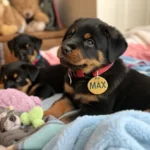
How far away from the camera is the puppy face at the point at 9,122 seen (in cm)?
112

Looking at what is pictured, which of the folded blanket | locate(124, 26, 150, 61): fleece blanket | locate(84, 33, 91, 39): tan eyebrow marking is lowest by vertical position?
locate(124, 26, 150, 61): fleece blanket

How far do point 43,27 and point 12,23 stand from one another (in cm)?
35

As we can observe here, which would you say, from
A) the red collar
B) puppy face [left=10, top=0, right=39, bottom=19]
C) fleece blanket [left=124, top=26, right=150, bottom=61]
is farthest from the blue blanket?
puppy face [left=10, top=0, right=39, bottom=19]

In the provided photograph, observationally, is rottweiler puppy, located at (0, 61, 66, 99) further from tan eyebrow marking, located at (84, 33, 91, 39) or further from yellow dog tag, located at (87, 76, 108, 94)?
tan eyebrow marking, located at (84, 33, 91, 39)

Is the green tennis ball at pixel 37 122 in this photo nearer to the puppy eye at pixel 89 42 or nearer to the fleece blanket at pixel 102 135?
the fleece blanket at pixel 102 135

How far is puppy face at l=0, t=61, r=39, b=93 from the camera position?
1815 mm

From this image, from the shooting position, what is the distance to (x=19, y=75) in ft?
5.99

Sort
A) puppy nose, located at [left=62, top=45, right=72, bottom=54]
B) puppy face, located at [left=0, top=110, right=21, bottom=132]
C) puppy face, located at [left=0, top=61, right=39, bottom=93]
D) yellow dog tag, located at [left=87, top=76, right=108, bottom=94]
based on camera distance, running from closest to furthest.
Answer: puppy face, located at [left=0, top=110, right=21, bottom=132], puppy nose, located at [left=62, top=45, right=72, bottom=54], yellow dog tag, located at [left=87, top=76, right=108, bottom=94], puppy face, located at [left=0, top=61, right=39, bottom=93]

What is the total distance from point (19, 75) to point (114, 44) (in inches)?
27.3

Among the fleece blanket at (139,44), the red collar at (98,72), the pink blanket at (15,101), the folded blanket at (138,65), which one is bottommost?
the fleece blanket at (139,44)

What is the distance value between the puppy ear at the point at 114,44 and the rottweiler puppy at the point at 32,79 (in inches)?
22.6

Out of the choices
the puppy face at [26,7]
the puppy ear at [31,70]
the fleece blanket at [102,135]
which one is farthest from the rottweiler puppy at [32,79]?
the puppy face at [26,7]

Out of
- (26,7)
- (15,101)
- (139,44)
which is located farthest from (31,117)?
(26,7)

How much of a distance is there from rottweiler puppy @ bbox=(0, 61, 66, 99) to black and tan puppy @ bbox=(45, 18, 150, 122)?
29 cm
